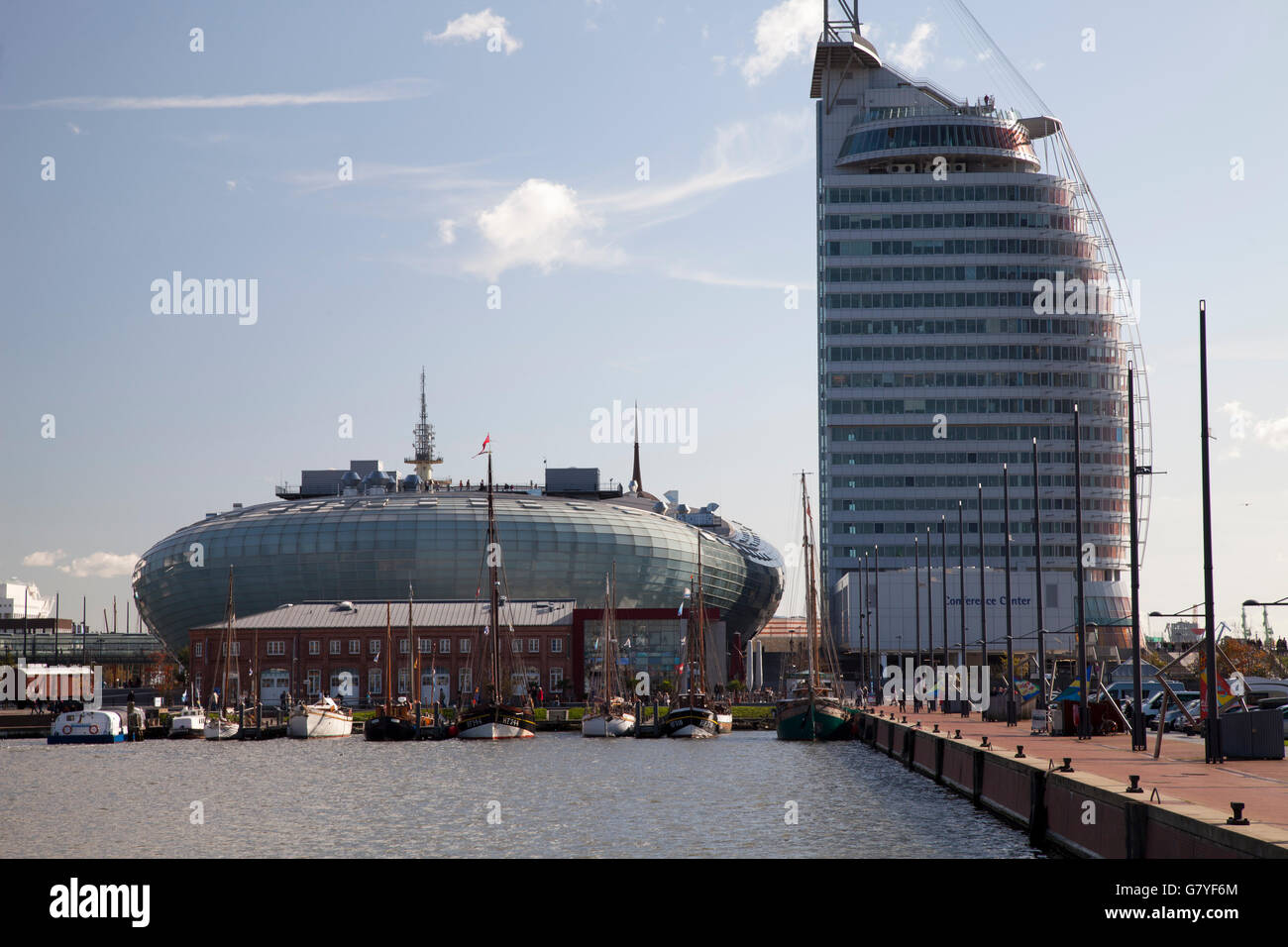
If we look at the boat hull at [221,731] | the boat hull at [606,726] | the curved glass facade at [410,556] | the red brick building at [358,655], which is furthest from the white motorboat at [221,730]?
the curved glass facade at [410,556]

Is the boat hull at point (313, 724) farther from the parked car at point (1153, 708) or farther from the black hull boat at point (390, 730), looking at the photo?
the parked car at point (1153, 708)

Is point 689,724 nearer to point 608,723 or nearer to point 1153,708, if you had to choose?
point 608,723

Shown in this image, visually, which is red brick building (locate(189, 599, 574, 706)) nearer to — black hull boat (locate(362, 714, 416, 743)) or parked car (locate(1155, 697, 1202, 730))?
black hull boat (locate(362, 714, 416, 743))

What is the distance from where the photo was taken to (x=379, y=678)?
16388 centimetres

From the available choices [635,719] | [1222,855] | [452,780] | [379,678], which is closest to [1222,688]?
[1222,855]

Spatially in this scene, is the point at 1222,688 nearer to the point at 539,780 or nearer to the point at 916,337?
the point at 539,780

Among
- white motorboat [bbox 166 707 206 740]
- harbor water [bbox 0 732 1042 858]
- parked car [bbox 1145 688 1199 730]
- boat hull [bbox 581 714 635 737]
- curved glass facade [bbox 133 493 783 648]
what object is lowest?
white motorboat [bbox 166 707 206 740]

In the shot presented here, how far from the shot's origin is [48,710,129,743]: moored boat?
11025 centimetres

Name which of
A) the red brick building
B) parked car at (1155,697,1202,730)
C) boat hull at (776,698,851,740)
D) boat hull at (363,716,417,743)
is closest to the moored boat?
boat hull at (363,716,417,743)

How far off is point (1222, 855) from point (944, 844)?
55.2 feet

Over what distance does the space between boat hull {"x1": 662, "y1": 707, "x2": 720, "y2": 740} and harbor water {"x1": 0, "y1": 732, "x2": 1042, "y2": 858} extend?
53.5ft

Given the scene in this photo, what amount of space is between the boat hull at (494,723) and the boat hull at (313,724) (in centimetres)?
1245

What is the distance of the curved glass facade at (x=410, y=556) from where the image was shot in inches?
7441

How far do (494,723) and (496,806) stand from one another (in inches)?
2033
